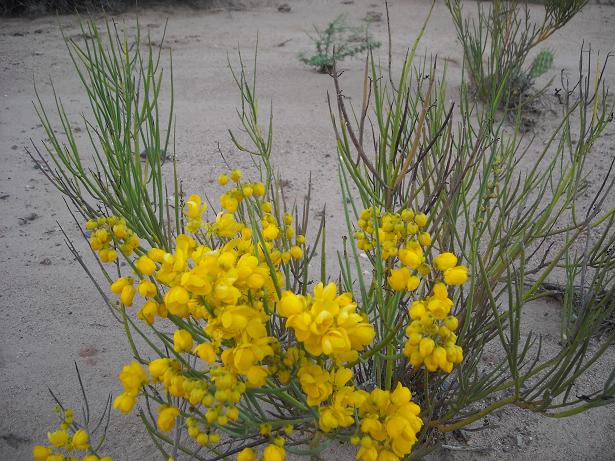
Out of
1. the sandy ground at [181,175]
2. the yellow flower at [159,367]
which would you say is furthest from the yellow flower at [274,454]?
the sandy ground at [181,175]

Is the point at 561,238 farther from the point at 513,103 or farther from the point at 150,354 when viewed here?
the point at 150,354

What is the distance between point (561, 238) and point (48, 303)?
239 centimetres

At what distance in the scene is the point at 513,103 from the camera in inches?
152

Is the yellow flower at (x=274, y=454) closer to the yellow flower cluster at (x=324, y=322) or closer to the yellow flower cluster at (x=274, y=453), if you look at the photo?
the yellow flower cluster at (x=274, y=453)

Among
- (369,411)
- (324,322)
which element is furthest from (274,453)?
(324,322)

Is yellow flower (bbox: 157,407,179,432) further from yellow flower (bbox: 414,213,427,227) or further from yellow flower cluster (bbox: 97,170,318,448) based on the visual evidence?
yellow flower (bbox: 414,213,427,227)

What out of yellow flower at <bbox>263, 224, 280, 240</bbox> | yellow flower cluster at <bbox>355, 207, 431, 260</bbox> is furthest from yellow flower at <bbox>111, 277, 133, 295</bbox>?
yellow flower cluster at <bbox>355, 207, 431, 260</bbox>

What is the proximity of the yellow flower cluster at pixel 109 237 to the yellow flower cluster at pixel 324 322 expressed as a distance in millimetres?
369

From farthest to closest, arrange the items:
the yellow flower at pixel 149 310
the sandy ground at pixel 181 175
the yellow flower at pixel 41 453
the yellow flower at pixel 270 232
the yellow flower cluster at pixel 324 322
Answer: the sandy ground at pixel 181 175 → the yellow flower at pixel 270 232 → the yellow flower at pixel 41 453 → the yellow flower at pixel 149 310 → the yellow flower cluster at pixel 324 322

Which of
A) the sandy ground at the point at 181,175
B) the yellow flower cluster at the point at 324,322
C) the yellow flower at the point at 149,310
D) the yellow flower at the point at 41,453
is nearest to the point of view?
the yellow flower cluster at the point at 324,322

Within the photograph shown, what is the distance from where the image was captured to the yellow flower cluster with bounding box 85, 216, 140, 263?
0.95 meters

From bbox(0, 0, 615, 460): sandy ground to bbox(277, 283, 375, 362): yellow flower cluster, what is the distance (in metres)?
0.85

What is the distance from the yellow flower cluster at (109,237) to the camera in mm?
949

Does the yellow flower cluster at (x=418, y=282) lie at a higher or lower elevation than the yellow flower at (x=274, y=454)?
higher
